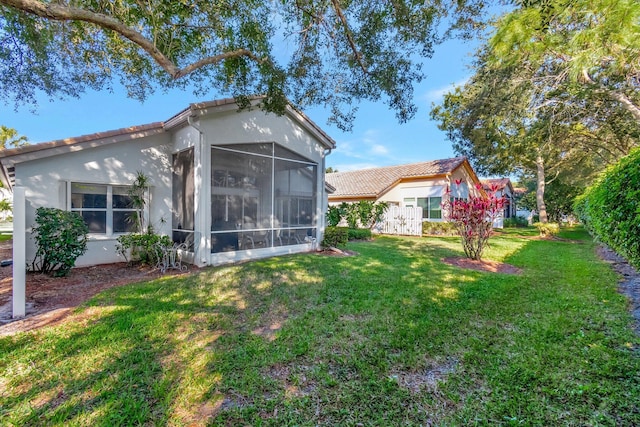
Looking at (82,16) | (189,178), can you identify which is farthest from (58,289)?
(82,16)

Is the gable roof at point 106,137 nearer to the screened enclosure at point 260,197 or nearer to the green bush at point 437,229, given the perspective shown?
the screened enclosure at point 260,197

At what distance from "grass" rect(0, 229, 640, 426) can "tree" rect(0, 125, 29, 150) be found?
33226 mm

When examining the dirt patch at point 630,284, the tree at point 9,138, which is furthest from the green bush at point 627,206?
the tree at point 9,138

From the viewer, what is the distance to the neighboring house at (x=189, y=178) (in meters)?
7.81

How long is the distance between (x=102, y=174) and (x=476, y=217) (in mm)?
11846

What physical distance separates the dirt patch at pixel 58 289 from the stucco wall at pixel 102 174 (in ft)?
2.40

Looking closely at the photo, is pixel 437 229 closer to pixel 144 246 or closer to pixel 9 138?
pixel 144 246

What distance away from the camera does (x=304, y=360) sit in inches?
137

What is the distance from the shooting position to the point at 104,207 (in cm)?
868

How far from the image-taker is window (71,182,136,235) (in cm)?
828

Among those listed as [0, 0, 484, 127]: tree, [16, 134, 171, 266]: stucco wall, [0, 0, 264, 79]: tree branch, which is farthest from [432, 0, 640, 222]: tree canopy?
[16, 134, 171, 266]: stucco wall

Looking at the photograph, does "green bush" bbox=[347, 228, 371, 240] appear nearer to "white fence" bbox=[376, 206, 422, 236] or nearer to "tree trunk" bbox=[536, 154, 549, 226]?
"white fence" bbox=[376, 206, 422, 236]

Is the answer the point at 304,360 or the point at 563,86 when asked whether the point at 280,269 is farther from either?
the point at 563,86

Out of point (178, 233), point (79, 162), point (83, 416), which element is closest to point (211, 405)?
point (83, 416)
